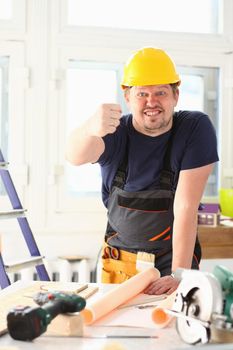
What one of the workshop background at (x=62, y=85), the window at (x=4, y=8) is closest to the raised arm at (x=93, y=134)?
the workshop background at (x=62, y=85)

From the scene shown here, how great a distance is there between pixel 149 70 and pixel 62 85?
1.55 metres

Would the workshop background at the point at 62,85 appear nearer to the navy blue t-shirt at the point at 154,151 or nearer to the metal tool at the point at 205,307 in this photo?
the navy blue t-shirt at the point at 154,151

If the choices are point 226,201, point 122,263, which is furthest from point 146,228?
point 226,201

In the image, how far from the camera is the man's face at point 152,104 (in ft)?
6.43

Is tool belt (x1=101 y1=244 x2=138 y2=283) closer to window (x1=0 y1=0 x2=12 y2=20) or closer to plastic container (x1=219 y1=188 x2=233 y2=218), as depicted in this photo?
plastic container (x1=219 y1=188 x2=233 y2=218)

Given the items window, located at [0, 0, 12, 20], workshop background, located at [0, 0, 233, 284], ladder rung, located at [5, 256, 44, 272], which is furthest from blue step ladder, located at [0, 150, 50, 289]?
window, located at [0, 0, 12, 20]

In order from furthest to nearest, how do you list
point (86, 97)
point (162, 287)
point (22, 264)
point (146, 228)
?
point (86, 97) → point (22, 264) → point (146, 228) → point (162, 287)

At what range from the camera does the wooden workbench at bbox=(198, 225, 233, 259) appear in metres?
3.15

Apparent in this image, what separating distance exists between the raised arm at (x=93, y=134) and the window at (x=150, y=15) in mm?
1754

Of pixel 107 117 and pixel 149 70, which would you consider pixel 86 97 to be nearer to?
pixel 149 70

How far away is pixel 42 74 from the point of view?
11.2ft

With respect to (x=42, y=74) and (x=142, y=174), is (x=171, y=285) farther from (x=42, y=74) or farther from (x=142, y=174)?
(x=42, y=74)

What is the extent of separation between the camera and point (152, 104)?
1943 millimetres

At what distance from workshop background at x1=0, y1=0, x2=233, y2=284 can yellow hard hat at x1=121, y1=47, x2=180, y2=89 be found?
1.48 meters
